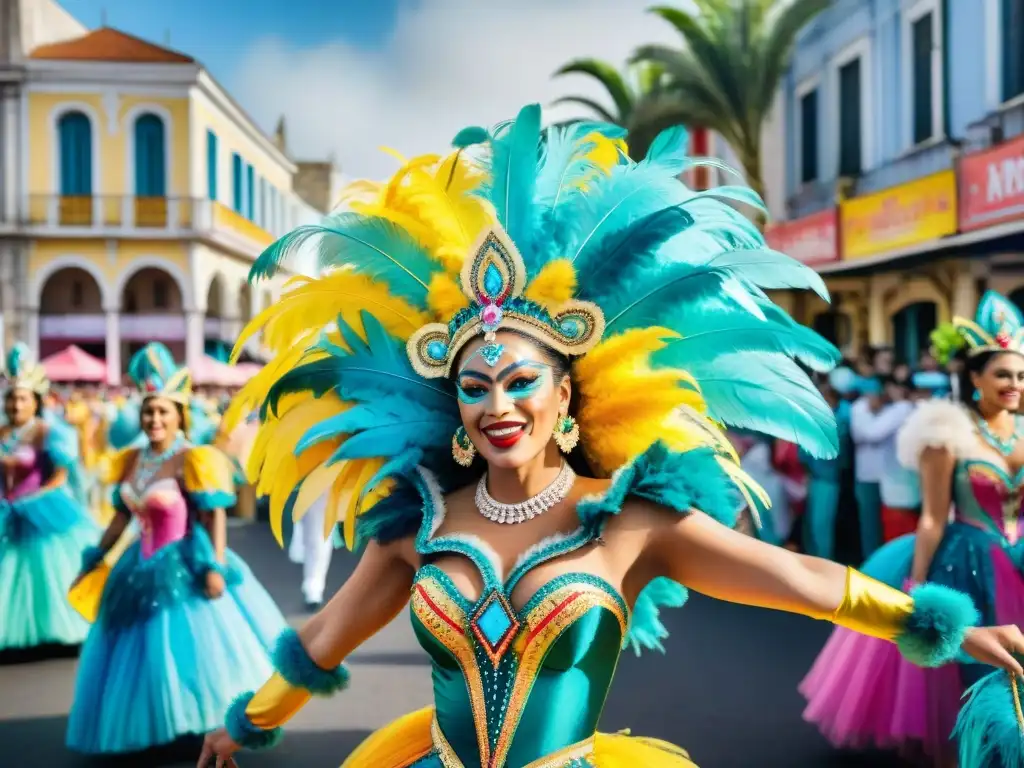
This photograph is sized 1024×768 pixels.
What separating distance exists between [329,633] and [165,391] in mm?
3045

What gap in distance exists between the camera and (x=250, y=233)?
107 ft

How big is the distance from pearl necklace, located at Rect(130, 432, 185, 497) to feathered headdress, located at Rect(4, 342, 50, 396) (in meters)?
2.60

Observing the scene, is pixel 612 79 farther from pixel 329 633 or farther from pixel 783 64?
pixel 329 633

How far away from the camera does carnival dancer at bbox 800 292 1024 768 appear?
4.59 m

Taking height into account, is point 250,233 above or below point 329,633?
above

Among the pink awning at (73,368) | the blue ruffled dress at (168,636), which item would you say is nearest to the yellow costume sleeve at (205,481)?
the blue ruffled dress at (168,636)

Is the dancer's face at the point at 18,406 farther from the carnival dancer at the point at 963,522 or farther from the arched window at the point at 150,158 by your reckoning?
the arched window at the point at 150,158

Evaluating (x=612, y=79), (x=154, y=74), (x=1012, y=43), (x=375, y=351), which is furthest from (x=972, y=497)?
(x=154, y=74)

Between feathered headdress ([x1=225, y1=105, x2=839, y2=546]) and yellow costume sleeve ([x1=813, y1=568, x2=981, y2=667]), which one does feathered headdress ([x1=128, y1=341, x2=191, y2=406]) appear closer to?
feathered headdress ([x1=225, y1=105, x2=839, y2=546])

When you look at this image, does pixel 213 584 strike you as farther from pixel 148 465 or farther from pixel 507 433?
pixel 507 433

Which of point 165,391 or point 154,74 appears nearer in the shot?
point 165,391

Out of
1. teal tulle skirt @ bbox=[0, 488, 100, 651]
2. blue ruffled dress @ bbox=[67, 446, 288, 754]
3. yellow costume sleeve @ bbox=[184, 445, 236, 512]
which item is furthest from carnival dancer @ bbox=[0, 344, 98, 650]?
yellow costume sleeve @ bbox=[184, 445, 236, 512]

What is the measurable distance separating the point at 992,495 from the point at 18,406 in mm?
6120

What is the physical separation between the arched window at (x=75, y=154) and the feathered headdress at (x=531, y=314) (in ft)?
89.3
